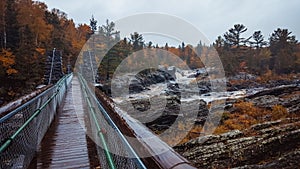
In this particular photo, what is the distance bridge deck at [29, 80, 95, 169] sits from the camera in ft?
14.8

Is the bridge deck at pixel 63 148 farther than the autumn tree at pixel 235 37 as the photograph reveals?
No

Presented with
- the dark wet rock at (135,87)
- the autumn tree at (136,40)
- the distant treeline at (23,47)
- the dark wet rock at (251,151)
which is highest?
the autumn tree at (136,40)

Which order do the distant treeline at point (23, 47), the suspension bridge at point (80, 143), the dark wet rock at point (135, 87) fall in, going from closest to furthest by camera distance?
the suspension bridge at point (80, 143)
the distant treeline at point (23, 47)
the dark wet rock at point (135, 87)

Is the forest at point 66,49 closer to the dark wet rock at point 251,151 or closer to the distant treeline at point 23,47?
the distant treeline at point 23,47

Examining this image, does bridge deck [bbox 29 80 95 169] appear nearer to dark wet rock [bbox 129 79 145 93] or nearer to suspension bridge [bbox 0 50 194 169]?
suspension bridge [bbox 0 50 194 169]

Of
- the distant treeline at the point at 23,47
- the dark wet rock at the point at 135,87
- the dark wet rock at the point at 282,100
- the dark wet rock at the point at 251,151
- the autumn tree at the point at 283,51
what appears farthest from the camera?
the autumn tree at the point at 283,51

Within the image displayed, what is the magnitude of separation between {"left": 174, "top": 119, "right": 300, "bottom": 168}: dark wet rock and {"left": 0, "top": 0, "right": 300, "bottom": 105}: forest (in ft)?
40.6

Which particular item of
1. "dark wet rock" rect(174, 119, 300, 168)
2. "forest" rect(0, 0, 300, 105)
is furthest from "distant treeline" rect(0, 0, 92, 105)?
"dark wet rock" rect(174, 119, 300, 168)

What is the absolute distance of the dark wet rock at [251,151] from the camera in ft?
26.4

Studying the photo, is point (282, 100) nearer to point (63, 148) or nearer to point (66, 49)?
point (63, 148)

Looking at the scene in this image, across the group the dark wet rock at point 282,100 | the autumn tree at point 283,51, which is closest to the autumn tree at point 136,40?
the autumn tree at point 283,51

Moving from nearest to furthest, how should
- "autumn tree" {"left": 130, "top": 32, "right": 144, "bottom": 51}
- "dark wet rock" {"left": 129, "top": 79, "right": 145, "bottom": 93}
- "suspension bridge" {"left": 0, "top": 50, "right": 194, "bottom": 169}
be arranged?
"suspension bridge" {"left": 0, "top": 50, "right": 194, "bottom": 169}, "dark wet rock" {"left": 129, "top": 79, "right": 145, "bottom": 93}, "autumn tree" {"left": 130, "top": 32, "right": 144, "bottom": 51}

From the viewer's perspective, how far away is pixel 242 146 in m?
9.20

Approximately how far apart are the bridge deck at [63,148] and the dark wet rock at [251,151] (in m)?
3.64
